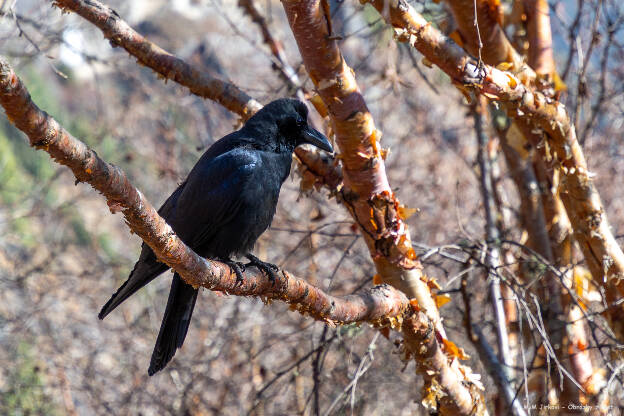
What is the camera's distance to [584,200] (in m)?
3.29

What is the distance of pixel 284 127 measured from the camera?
11.7 feet

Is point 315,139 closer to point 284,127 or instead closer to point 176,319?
point 284,127

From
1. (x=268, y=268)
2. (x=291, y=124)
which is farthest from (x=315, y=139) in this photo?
(x=268, y=268)

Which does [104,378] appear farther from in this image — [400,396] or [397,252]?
[397,252]

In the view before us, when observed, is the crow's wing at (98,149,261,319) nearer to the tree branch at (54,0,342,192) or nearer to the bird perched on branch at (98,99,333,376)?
the bird perched on branch at (98,99,333,376)

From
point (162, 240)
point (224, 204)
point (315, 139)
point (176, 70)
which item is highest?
point (176, 70)

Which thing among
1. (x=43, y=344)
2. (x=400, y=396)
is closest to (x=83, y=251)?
(x=43, y=344)

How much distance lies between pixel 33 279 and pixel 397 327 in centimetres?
556

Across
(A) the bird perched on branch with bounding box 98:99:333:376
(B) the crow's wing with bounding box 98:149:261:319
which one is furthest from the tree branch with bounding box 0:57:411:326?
(B) the crow's wing with bounding box 98:149:261:319

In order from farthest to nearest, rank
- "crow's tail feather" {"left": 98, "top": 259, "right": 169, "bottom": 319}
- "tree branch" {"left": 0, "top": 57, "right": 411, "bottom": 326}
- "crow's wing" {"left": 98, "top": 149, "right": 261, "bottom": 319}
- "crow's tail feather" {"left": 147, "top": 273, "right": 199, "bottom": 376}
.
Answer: "crow's tail feather" {"left": 147, "top": 273, "right": 199, "bottom": 376} < "crow's wing" {"left": 98, "top": 149, "right": 261, "bottom": 319} < "crow's tail feather" {"left": 98, "top": 259, "right": 169, "bottom": 319} < "tree branch" {"left": 0, "top": 57, "right": 411, "bottom": 326}

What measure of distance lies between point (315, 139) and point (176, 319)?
3.91ft

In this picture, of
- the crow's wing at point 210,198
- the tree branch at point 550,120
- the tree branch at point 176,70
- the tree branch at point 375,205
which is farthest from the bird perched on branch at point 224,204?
the tree branch at point 550,120

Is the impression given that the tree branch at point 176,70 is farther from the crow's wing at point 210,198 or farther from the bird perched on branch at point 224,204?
the crow's wing at point 210,198

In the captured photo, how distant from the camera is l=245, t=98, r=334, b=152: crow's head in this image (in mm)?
3529
